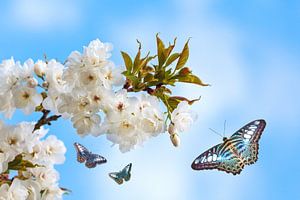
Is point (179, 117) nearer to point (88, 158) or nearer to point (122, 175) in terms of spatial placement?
point (122, 175)

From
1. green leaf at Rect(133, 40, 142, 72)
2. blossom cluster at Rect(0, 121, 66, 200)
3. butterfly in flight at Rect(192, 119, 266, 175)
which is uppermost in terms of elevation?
butterfly in flight at Rect(192, 119, 266, 175)

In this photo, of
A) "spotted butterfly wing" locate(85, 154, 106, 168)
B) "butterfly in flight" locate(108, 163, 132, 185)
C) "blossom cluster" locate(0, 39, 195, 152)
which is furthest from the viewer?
"spotted butterfly wing" locate(85, 154, 106, 168)

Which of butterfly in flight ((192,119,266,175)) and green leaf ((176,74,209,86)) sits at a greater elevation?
butterfly in flight ((192,119,266,175))

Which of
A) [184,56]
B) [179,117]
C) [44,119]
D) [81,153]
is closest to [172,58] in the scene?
[184,56]

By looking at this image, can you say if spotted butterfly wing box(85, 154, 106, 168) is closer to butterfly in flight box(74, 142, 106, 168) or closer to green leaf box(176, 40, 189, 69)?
butterfly in flight box(74, 142, 106, 168)

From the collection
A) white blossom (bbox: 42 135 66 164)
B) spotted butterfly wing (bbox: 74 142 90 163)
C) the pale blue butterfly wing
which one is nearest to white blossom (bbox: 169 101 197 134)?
white blossom (bbox: 42 135 66 164)

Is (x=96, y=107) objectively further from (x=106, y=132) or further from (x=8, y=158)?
(x=8, y=158)

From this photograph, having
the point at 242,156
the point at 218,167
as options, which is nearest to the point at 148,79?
the point at 218,167
